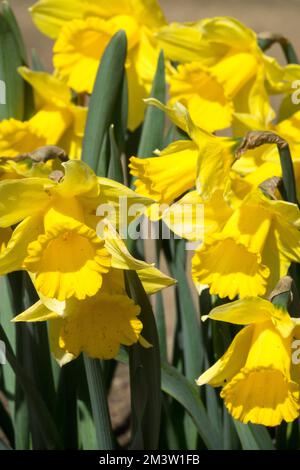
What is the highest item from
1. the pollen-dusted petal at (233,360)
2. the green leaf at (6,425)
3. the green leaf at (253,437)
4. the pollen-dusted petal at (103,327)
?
the pollen-dusted petal at (103,327)

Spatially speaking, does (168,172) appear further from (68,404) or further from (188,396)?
(68,404)

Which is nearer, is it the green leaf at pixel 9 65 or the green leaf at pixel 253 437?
the green leaf at pixel 253 437

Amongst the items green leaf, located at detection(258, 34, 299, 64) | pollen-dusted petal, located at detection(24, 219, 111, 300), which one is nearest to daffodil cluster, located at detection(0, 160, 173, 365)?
pollen-dusted petal, located at detection(24, 219, 111, 300)

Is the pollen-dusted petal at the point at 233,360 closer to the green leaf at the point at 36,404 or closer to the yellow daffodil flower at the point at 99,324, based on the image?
the yellow daffodil flower at the point at 99,324

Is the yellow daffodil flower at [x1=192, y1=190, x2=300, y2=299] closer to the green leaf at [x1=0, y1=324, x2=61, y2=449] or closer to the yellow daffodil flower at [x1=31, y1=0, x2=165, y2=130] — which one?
the green leaf at [x1=0, y1=324, x2=61, y2=449]

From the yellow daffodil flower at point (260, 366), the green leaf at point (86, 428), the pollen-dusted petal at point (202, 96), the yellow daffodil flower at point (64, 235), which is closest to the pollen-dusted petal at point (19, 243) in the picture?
the yellow daffodil flower at point (64, 235)

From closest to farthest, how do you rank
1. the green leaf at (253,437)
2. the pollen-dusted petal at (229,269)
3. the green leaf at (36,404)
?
the pollen-dusted petal at (229,269)
the green leaf at (36,404)
the green leaf at (253,437)
